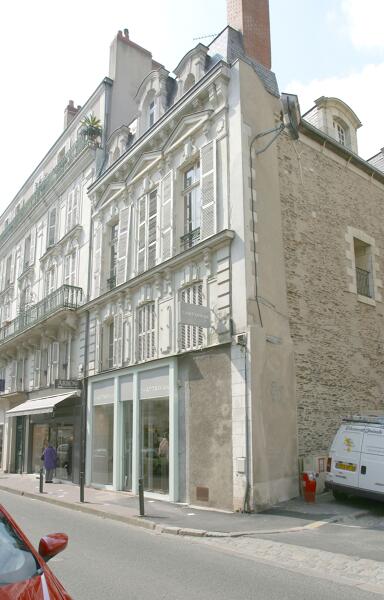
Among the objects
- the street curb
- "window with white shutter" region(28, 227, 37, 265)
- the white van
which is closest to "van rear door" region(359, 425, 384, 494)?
the white van

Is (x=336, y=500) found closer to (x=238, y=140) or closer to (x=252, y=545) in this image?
(x=252, y=545)

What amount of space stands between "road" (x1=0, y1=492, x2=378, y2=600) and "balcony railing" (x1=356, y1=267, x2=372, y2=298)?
10083mm

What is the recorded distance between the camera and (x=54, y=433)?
20.5 metres

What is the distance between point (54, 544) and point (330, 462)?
30.2 ft

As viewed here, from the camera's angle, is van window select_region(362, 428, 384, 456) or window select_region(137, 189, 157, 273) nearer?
van window select_region(362, 428, 384, 456)

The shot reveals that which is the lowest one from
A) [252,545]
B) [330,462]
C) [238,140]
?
[252,545]

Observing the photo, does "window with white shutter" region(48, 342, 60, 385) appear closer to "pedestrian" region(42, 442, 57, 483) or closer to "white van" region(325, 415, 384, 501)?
"pedestrian" region(42, 442, 57, 483)

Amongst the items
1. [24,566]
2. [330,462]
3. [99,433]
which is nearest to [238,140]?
[330,462]

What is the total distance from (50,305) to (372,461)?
1457 centimetres

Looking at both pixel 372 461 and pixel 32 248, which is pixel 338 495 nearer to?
pixel 372 461

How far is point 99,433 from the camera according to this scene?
17344mm

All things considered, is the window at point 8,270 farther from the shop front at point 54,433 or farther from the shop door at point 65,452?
the shop door at point 65,452

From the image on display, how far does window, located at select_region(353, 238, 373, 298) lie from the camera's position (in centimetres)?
1653

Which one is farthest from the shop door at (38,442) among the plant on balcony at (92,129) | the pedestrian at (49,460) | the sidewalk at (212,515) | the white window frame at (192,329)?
the plant on balcony at (92,129)
